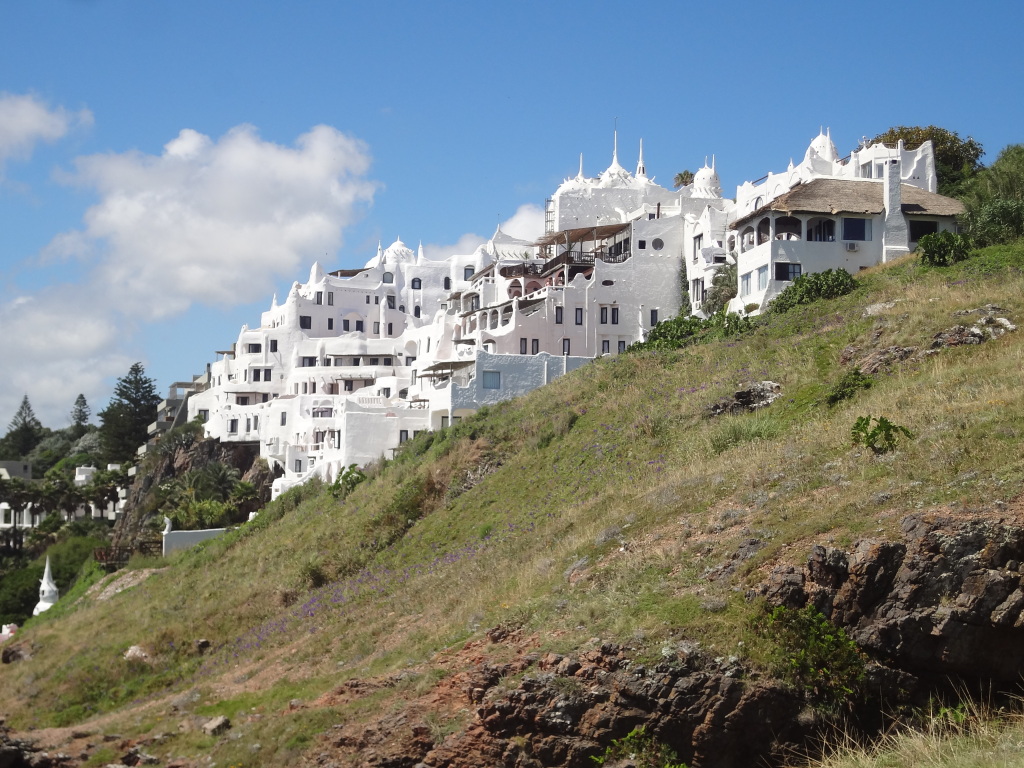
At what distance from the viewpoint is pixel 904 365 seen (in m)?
30.3

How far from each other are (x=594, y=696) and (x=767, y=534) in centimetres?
422

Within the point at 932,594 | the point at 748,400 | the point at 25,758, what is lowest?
the point at 25,758

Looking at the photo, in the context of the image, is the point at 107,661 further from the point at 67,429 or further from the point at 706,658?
the point at 67,429

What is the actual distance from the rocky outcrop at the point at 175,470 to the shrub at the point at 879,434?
50221 millimetres

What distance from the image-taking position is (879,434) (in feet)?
73.6

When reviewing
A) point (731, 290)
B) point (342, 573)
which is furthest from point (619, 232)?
point (342, 573)

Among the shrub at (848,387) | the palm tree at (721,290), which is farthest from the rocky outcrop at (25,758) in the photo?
the palm tree at (721,290)

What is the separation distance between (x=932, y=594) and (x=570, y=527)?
35.4 ft

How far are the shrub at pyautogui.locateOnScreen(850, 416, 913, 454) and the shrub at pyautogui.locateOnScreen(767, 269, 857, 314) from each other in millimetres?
22843

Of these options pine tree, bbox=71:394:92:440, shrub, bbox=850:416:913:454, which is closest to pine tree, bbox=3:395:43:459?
pine tree, bbox=71:394:92:440

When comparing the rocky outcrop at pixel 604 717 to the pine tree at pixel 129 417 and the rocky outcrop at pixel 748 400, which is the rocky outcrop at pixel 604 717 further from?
the pine tree at pixel 129 417

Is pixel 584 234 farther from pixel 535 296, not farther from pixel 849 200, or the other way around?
pixel 849 200

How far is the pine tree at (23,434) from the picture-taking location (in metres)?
133

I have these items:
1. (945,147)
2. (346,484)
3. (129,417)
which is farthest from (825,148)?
(129,417)
